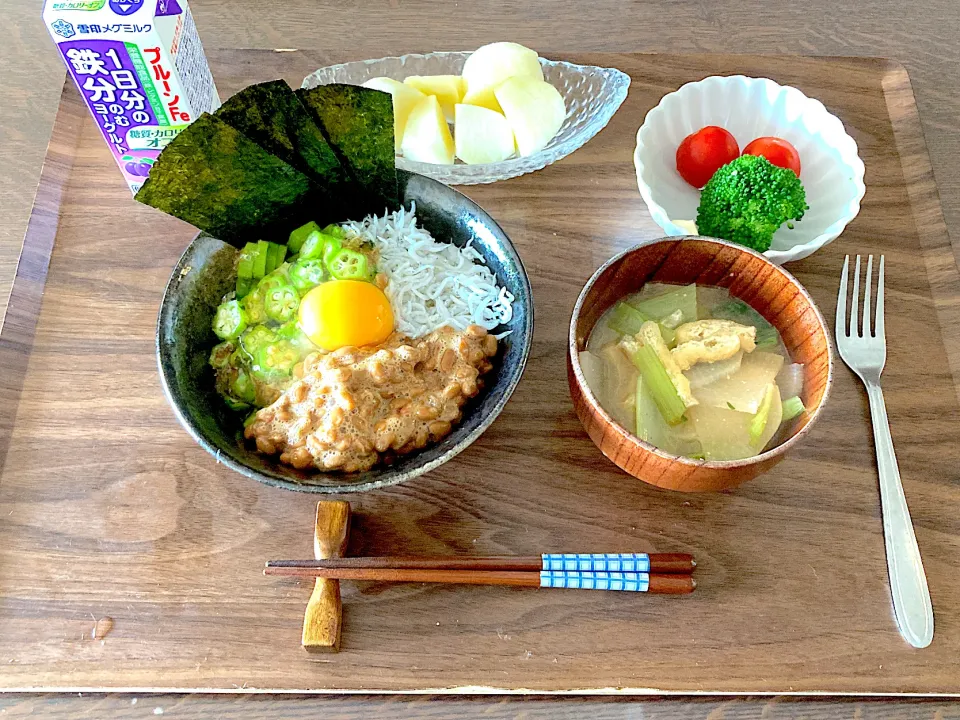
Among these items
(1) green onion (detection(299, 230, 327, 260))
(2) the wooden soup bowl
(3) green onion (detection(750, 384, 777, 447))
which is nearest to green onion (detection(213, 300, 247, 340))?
(1) green onion (detection(299, 230, 327, 260))

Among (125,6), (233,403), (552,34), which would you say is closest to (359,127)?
(125,6)

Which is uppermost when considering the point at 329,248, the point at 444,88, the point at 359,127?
the point at 359,127

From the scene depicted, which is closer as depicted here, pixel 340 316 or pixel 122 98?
pixel 340 316

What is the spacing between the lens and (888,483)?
1.66 m

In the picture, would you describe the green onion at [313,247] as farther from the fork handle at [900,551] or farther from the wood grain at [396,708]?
the fork handle at [900,551]

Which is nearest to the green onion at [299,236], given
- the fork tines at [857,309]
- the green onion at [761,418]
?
the green onion at [761,418]

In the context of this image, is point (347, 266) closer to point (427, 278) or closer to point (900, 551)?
point (427, 278)

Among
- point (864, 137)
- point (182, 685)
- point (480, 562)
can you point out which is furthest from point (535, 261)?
point (182, 685)

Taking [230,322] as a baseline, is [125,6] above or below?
above

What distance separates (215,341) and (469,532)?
76cm

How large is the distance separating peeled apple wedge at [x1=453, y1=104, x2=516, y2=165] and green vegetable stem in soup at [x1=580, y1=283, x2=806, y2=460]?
2.13ft

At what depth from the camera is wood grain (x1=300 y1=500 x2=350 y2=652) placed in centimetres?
146

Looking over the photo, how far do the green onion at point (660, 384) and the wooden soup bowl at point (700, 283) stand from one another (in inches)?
5.5

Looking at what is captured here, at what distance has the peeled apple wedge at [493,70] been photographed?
205 cm
